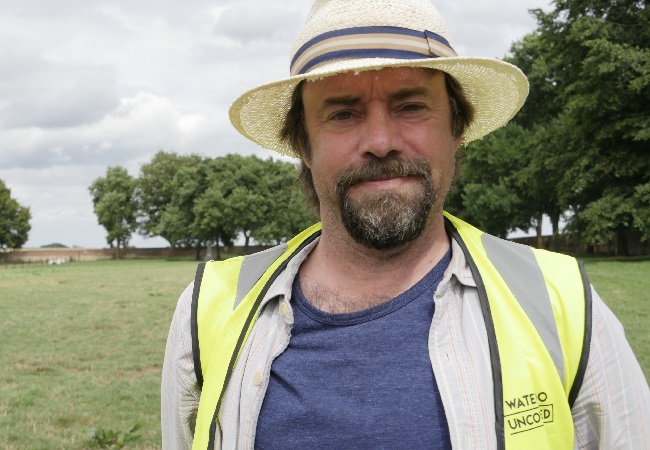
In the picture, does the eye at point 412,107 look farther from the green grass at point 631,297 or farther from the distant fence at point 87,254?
the distant fence at point 87,254

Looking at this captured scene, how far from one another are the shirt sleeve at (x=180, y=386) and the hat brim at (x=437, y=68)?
3.13 ft

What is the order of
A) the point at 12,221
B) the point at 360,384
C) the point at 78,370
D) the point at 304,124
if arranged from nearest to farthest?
the point at 360,384 → the point at 304,124 → the point at 78,370 → the point at 12,221

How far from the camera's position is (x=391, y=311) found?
8.20 feet

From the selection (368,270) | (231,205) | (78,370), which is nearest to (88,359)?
(78,370)

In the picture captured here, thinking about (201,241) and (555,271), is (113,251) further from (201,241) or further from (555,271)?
(555,271)

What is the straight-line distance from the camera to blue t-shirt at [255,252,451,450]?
2.23 metres

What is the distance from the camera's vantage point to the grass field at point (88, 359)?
7914mm

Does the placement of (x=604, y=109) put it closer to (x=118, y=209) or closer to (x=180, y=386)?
(x=180, y=386)

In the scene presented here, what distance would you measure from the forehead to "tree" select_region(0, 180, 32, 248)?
286ft

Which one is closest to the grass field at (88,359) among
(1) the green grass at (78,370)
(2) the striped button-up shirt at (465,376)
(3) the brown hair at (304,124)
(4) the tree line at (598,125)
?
(1) the green grass at (78,370)

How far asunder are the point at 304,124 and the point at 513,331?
52.6 inches

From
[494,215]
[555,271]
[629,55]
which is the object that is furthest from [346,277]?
[494,215]

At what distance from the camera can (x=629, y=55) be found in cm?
3064

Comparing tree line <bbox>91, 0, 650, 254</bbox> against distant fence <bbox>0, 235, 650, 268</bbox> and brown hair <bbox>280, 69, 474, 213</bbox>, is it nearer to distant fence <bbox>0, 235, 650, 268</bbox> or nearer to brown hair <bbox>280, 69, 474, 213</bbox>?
distant fence <bbox>0, 235, 650, 268</bbox>
